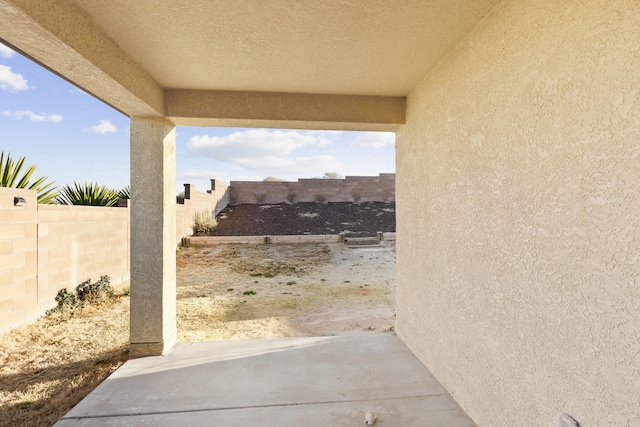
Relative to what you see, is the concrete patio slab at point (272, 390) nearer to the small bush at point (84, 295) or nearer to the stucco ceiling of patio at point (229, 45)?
the stucco ceiling of patio at point (229, 45)

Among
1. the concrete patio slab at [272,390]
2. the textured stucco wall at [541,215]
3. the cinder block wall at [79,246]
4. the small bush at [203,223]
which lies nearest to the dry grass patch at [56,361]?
the concrete patio slab at [272,390]

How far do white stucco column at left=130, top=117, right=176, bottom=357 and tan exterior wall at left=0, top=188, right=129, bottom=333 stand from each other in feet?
7.71

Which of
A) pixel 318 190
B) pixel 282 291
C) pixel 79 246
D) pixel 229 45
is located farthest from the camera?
pixel 318 190

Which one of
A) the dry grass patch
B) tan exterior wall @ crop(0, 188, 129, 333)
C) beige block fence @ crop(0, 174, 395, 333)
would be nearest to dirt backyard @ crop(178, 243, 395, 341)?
the dry grass patch

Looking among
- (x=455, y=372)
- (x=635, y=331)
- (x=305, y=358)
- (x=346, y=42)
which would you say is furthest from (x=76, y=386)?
(x=635, y=331)

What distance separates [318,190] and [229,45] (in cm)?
1494

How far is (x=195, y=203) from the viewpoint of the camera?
12383 mm

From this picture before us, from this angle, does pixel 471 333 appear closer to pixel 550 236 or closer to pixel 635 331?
pixel 550 236

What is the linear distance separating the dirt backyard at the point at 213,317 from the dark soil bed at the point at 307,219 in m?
2.82

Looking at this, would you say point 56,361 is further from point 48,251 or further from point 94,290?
point 94,290

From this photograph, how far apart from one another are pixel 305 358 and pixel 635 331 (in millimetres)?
2652

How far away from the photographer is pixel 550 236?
5.32ft

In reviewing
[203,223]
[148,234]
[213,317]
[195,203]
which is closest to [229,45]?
[148,234]

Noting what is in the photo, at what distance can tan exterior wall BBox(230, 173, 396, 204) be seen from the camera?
55.8 ft
